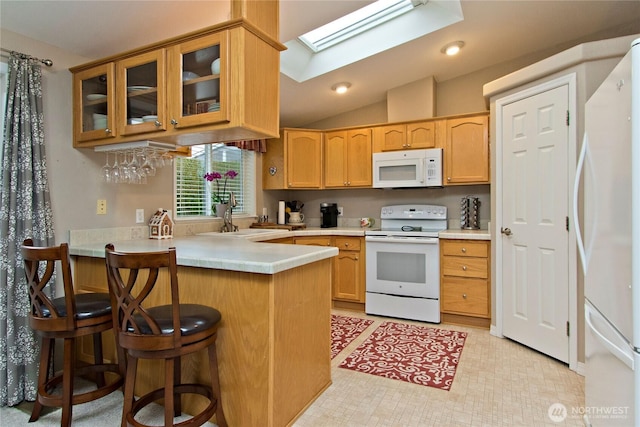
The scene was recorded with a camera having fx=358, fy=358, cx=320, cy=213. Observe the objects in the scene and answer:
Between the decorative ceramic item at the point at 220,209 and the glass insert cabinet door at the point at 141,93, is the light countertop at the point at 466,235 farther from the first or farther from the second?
the glass insert cabinet door at the point at 141,93

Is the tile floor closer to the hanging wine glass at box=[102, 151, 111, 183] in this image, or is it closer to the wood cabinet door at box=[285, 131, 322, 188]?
the hanging wine glass at box=[102, 151, 111, 183]

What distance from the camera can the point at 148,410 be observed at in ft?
6.63

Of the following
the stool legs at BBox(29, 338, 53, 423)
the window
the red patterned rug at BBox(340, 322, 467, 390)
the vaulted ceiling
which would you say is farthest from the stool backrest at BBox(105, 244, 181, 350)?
the window

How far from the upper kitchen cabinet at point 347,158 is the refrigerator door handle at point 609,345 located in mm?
2737

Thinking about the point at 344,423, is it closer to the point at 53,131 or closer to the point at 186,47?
the point at 186,47

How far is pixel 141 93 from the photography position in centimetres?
225

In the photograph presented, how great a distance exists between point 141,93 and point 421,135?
9.05 ft

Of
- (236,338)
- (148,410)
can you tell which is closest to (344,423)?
(236,338)

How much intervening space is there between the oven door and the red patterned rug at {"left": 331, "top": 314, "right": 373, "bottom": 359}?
396 millimetres

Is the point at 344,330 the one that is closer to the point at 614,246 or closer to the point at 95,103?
the point at 614,246

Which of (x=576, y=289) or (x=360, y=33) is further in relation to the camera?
(x=360, y=33)

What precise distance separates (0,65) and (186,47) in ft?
3.60

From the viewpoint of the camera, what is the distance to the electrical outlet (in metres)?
2.58

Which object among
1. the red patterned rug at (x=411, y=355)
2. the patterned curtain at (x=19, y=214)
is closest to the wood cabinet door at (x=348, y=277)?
the red patterned rug at (x=411, y=355)
